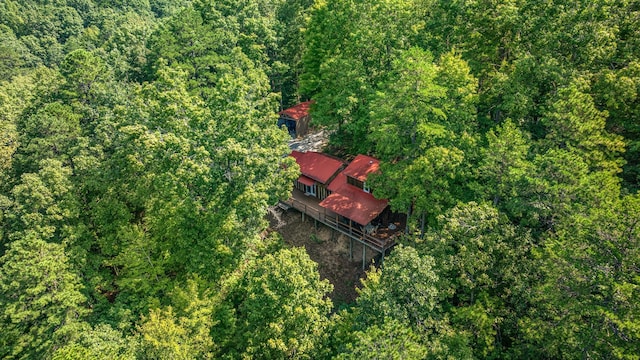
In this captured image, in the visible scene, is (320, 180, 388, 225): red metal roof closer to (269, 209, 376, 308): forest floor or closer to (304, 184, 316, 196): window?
(269, 209, 376, 308): forest floor

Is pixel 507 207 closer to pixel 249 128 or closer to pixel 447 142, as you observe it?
pixel 447 142

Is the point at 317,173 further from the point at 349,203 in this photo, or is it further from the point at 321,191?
the point at 349,203

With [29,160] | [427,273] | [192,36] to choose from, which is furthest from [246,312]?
[192,36]

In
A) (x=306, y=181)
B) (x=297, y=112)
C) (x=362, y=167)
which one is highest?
(x=362, y=167)

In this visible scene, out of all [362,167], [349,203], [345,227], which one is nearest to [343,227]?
[345,227]

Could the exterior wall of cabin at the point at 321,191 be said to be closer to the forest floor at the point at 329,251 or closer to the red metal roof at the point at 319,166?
the red metal roof at the point at 319,166

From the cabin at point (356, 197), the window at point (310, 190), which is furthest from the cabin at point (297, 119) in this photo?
the cabin at point (356, 197)
